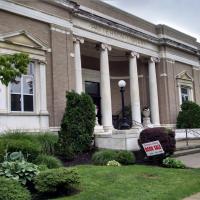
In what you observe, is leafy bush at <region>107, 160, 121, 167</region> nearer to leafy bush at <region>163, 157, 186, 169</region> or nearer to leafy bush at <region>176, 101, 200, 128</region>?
leafy bush at <region>163, 157, 186, 169</region>

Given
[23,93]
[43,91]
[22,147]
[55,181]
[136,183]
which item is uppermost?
[43,91]

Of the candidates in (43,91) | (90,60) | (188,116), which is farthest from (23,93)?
(188,116)

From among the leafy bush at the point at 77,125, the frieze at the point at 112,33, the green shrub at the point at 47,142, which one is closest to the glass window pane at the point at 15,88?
the leafy bush at the point at 77,125

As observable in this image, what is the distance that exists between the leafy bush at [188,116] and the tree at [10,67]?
64.3 ft

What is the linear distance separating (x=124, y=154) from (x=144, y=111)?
548 inches

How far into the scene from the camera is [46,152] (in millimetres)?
16344

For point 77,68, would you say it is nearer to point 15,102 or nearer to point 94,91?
point 15,102

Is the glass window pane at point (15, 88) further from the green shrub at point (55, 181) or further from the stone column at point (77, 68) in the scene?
the green shrub at point (55, 181)

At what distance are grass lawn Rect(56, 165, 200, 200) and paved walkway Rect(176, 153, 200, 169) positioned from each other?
4.31 feet

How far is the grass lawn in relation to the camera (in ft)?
31.0

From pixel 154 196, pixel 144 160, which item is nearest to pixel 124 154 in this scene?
pixel 144 160

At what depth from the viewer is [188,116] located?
2889 cm

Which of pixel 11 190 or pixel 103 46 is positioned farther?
pixel 103 46

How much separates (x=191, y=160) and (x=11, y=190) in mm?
9779
